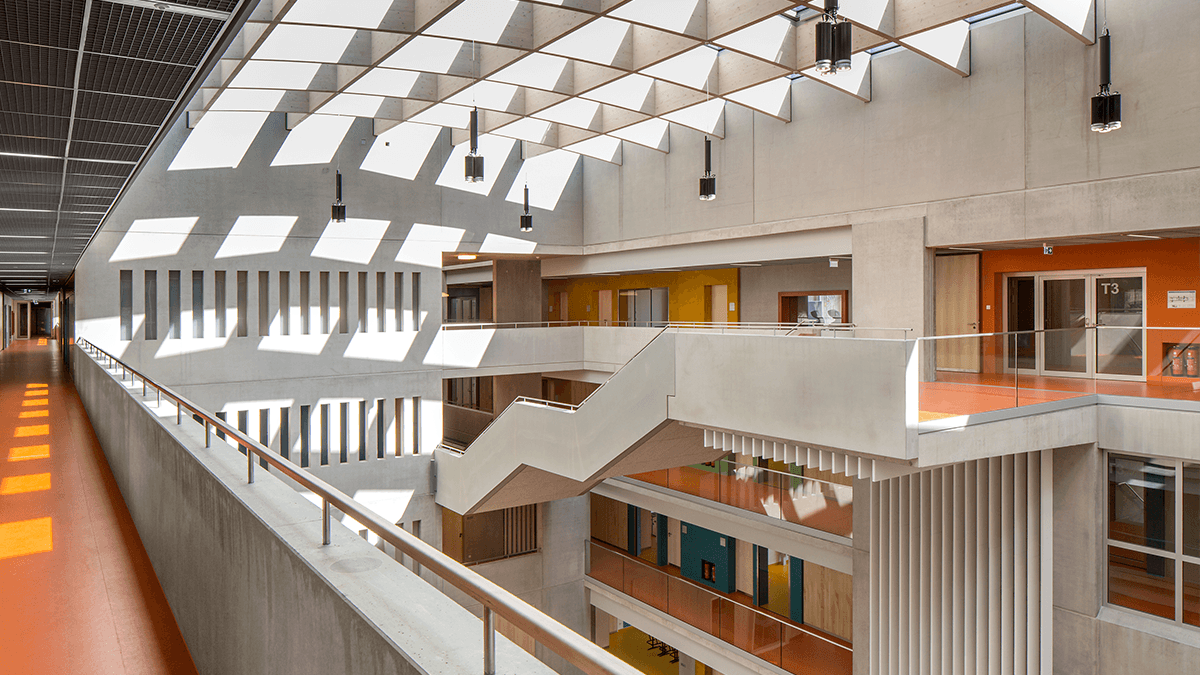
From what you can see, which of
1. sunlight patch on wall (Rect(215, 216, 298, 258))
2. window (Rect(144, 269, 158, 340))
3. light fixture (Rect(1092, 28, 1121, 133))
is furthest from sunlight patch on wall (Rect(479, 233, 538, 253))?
light fixture (Rect(1092, 28, 1121, 133))

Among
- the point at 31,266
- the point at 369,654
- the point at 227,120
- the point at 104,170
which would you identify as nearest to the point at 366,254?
the point at 227,120

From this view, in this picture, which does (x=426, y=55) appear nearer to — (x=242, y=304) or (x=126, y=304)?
(x=242, y=304)

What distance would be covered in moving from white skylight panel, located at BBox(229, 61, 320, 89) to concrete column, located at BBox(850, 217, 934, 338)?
511 inches

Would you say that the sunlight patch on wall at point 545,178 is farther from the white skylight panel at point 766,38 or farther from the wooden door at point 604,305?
the white skylight panel at point 766,38

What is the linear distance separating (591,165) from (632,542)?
1402cm

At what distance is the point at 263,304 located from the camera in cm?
2283

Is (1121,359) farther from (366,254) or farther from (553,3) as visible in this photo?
(366,254)

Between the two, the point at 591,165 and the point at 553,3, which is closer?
the point at 553,3

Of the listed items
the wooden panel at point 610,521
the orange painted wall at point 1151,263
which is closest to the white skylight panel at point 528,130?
the orange painted wall at point 1151,263

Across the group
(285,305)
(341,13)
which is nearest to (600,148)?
(285,305)

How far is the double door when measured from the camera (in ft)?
37.1

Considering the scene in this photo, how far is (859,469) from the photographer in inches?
424

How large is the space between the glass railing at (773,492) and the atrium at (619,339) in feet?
0.38

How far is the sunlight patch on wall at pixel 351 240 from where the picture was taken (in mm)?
23047
